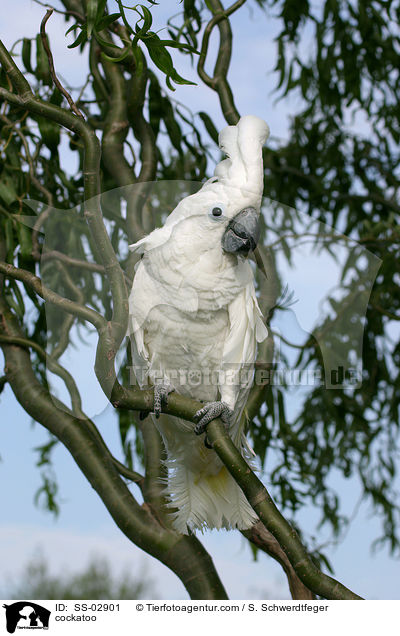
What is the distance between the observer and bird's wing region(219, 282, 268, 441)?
47.1 inches

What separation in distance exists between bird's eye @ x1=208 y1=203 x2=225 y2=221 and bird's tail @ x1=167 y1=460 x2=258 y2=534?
53 centimetres

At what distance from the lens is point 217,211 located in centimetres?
105

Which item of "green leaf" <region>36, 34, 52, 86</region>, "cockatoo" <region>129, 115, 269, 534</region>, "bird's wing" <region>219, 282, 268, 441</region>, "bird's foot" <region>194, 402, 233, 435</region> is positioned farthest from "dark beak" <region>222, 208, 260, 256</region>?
"green leaf" <region>36, 34, 52, 86</region>

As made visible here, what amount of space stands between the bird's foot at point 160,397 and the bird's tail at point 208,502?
275 mm

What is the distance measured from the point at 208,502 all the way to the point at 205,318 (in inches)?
15.0

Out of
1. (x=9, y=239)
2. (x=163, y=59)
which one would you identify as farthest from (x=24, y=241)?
(x=163, y=59)

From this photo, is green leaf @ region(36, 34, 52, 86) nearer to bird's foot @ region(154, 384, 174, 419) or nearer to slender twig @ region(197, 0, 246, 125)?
slender twig @ region(197, 0, 246, 125)

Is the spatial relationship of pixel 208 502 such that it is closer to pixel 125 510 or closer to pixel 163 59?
pixel 125 510

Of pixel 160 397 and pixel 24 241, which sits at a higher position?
pixel 24 241

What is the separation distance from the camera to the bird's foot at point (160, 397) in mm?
1114

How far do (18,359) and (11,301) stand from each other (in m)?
0.13

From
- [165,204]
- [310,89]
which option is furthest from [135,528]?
[310,89]

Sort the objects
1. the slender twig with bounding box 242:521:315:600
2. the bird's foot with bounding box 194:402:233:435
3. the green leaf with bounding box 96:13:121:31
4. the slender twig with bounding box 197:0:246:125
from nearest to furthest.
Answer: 1. the green leaf with bounding box 96:13:121:31
2. the bird's foot with bounding box 194:402:233:435
3. the slender twig with bounding box 242:521:315:600
4. the slender twig with bounding box 197:0:246:125
